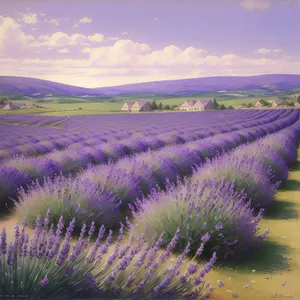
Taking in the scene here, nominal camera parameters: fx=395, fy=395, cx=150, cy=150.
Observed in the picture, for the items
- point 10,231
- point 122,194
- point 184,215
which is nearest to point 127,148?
point 122,194

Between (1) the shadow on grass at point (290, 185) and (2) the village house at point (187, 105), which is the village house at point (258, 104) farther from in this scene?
(1) the shadow on grass at point (290, 185)

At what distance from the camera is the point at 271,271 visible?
2.99 meters

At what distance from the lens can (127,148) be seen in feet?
31.4

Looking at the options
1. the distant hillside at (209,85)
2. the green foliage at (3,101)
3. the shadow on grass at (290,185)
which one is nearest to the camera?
the shadow on grass at (290,185)

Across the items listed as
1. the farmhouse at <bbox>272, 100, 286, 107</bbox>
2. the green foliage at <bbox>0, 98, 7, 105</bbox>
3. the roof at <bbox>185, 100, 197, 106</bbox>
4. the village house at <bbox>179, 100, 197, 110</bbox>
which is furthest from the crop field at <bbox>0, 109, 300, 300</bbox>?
the farmhouse at <bbox>272, 100, 286, 107</bbox>

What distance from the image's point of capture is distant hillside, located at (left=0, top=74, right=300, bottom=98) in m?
7.26

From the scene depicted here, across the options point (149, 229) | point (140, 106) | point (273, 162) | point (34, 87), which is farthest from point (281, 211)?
point (140, 106)

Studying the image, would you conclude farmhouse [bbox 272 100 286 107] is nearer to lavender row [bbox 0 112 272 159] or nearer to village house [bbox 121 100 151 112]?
village house [bbox 121 100 151 112]

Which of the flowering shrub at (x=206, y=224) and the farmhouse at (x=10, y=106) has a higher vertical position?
the farmhouse at (x=10, y=106)

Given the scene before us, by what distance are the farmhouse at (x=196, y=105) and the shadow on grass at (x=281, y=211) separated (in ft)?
28.3

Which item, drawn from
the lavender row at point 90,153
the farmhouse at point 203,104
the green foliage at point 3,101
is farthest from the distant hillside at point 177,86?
the farmhouse at point 203,104

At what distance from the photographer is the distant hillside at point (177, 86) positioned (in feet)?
23.8

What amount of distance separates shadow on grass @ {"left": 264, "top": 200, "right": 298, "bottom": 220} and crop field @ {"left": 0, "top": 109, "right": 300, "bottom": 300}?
0.04ft

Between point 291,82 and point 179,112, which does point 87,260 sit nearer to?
point 291,82
